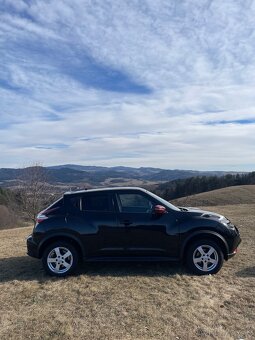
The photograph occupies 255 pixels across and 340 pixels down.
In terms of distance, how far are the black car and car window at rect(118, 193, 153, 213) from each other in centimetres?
3

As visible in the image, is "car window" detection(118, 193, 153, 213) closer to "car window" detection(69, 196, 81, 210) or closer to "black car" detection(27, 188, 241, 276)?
"black car" detection(27, 188, 241, 276)

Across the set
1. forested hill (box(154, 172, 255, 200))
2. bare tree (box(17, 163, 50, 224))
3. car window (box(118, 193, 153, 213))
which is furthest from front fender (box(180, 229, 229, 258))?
forested hill (box(154, 172, 255, 200))

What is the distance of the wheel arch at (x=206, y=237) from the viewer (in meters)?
7.54

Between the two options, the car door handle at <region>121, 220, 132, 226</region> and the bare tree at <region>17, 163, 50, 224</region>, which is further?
the bare tree at <region>17, 163, 50, 224</region>

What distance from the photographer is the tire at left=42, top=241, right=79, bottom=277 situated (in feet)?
25.0

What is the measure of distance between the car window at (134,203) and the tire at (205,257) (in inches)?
43.7

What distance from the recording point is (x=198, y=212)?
7871 millimetres

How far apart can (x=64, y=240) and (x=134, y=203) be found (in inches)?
58.4

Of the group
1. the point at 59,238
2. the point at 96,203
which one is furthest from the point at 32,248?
the point at 96,203

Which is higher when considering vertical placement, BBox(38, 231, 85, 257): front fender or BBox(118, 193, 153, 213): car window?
BBox(118, 193, 153, 213): car window

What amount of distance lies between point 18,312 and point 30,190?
27.3 m

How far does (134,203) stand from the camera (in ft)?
25.9

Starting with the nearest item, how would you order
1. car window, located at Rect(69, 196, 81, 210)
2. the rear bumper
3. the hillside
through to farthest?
the rear bumper → car window, located at Rect(69, 196, 81, 210) → the hillside

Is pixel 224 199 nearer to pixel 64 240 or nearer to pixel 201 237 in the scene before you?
pixel 201 237
